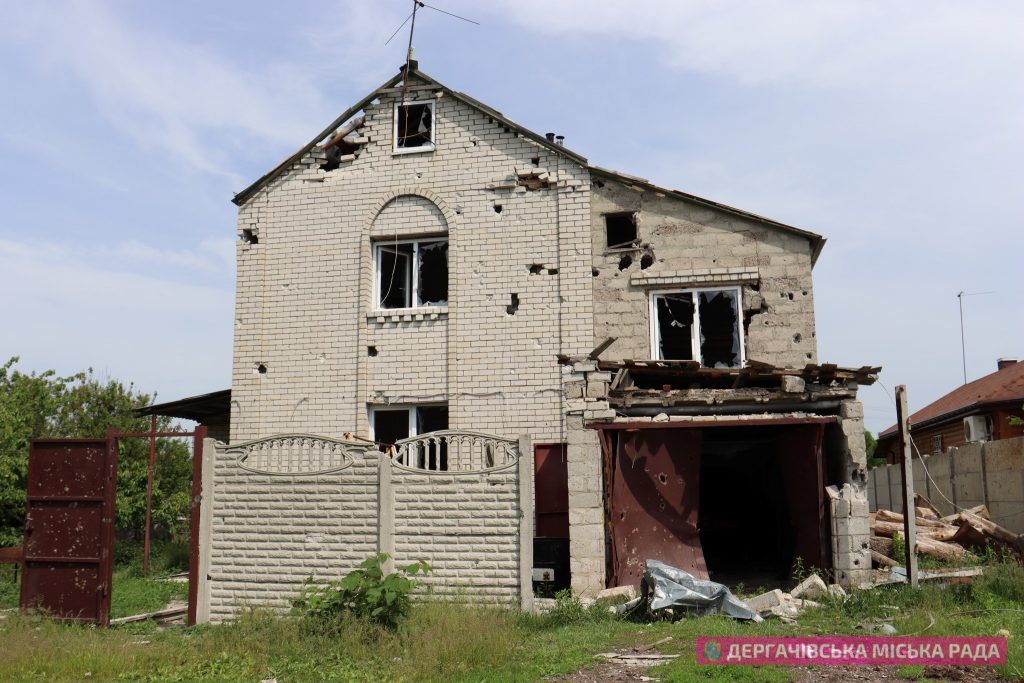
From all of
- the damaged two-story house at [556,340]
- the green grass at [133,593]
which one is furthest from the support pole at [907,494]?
the green grass at [133,593]

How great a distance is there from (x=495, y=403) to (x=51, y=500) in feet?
20.2

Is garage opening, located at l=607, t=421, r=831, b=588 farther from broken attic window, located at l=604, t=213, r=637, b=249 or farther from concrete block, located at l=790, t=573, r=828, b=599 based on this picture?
broken attic window, located at l=604, t=213, r=637, b=249

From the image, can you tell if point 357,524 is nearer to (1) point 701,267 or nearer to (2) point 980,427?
(1) point 701,267

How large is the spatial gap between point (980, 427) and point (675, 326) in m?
13.3

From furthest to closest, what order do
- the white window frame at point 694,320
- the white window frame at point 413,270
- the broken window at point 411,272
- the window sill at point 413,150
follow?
the window sill at point 413,150, the broken window at point 411,272, the white window frame at point 413,270, the white window frame at point 694,320

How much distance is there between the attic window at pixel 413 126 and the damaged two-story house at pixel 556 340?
0.13 ft

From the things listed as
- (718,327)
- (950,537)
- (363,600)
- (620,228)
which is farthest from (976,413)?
(363,600)

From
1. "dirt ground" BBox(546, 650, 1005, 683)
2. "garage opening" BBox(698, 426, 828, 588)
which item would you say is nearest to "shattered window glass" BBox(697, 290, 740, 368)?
"garage opening" BBox(698, 426, 828, 588)

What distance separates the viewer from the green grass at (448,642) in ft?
23.3

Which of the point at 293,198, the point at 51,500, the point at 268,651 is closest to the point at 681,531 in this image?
the point at 268,651

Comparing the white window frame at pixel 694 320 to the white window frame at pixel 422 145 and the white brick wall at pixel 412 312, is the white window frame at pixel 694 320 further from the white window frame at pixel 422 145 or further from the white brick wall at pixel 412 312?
the white window frame at pixel 422 145

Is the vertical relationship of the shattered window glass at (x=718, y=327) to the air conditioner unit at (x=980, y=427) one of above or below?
above

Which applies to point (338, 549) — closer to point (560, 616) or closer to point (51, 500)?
point (560, 616)

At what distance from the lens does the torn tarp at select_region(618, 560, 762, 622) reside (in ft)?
28.2
